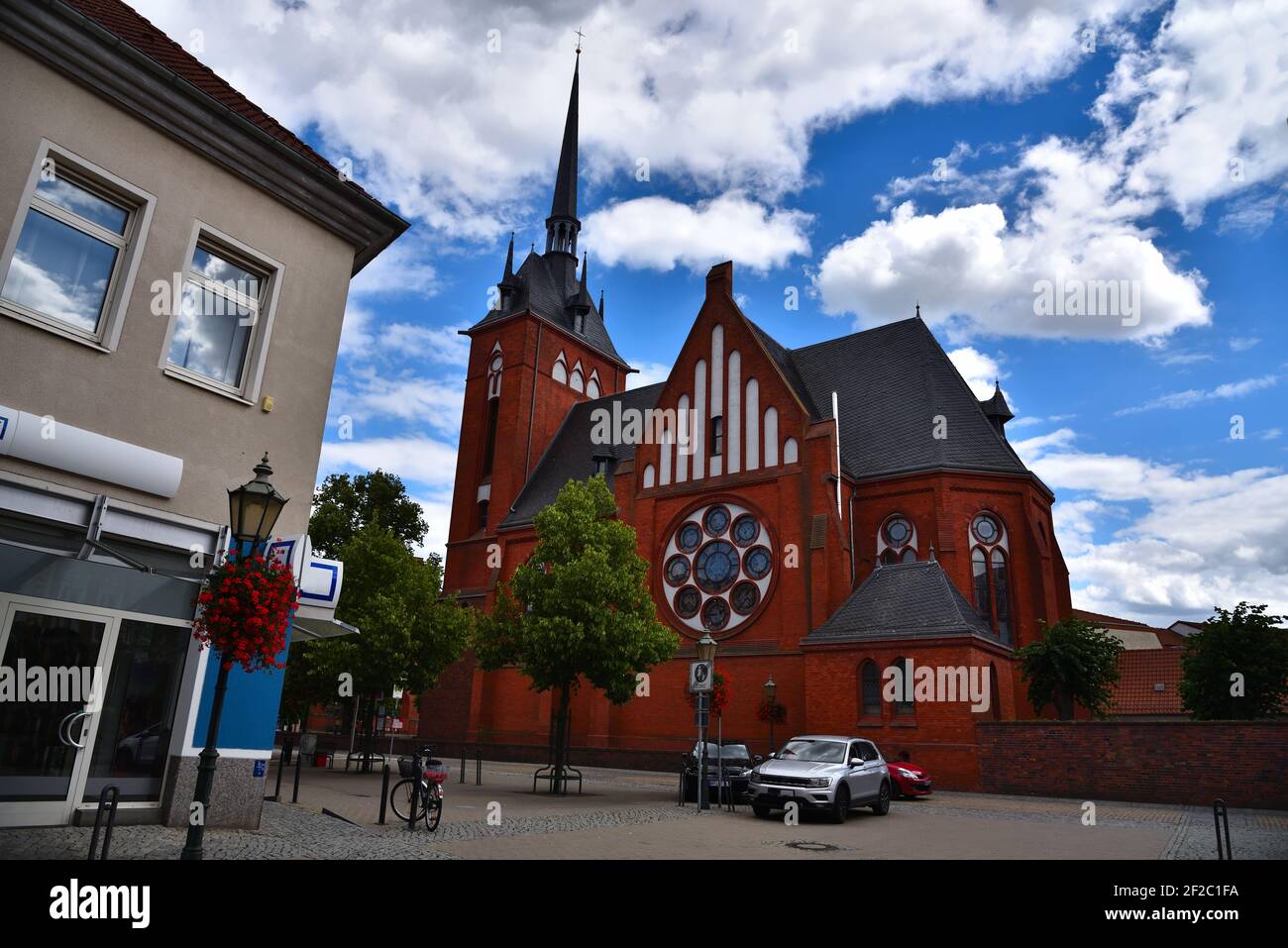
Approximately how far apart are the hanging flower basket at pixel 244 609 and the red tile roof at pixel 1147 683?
135ft

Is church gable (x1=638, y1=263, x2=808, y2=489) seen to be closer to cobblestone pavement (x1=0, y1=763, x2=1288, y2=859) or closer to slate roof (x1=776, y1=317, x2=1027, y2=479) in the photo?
slate roof (x1=776, y1=317, x2=1027, y2=479)

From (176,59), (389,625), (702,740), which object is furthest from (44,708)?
(389,625)

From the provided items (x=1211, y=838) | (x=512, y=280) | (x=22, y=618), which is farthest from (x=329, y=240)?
(x=512, y=280)

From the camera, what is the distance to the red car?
20.8 m

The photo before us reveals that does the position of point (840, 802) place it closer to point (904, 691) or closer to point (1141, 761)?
point (904, 691)

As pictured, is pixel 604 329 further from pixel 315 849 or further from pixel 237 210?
pixel 315 849

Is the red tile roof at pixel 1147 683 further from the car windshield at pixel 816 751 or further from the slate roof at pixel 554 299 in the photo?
the slate roof at pixel 554 299

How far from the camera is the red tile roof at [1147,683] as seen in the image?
3916 centimetres

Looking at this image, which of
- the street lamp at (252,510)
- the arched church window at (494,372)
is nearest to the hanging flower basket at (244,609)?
the street lamp at (252,510)

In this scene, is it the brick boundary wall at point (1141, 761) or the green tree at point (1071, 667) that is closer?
the brick boundary wall at point (1141, 761)

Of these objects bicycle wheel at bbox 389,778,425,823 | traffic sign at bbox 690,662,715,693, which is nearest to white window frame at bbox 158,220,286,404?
bicycle wheel at bbox 389,778,425,823

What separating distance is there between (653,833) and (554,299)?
130ft

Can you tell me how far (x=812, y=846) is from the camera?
1168 cm

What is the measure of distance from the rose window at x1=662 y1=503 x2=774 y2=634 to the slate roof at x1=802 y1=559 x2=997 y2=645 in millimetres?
4436
